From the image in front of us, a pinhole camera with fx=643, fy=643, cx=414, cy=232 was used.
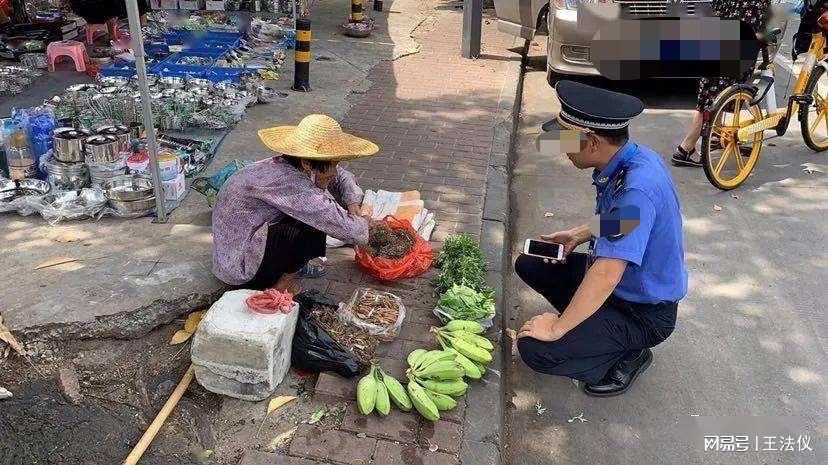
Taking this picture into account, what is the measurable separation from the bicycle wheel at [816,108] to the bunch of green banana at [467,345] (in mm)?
4462

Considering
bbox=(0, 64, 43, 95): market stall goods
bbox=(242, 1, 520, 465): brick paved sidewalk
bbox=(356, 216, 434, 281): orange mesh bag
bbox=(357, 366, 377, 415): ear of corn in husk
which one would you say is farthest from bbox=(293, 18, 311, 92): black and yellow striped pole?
bbox=(357, 366, 377, 415): ear of corn in husk

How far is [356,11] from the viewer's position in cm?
1064

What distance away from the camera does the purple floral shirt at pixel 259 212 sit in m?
3.22

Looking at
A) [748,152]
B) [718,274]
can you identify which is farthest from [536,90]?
[718,274]

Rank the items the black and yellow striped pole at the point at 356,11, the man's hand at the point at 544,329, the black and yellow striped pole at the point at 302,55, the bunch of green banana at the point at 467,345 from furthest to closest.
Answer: the black and yellow striped pole at the point at 356,11 → the black and yellow striped pole at the point at 302,55 → the bunch of green banana at the point at 467,345 → the man's hand at the point at 544,329

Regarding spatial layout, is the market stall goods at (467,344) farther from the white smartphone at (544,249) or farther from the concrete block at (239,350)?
the concrete block at (239,350)

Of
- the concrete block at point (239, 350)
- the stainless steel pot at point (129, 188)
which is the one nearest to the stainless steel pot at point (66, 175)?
the stainless steel pot at point (129, 188)

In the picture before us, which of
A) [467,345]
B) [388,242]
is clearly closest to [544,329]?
[467,345]

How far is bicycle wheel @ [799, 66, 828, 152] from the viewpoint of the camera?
587cm

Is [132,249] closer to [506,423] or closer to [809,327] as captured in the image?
[506,423]

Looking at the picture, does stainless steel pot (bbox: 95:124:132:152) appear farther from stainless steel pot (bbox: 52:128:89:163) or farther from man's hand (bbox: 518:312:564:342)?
man's hand (bbox: 518:312:564:342)

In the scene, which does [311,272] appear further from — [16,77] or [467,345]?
[16,77]

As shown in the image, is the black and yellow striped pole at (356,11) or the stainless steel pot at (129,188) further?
the black and yellow striped pole at (356,11)

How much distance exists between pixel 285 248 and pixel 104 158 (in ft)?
7.10
